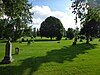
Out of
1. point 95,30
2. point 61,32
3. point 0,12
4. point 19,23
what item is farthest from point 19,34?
point 0,12

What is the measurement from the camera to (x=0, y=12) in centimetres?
2456

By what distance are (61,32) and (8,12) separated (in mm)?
75265

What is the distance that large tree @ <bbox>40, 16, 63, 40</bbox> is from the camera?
98.4m

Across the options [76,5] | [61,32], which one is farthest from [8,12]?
[61,32]

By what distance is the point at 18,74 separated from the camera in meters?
18.4

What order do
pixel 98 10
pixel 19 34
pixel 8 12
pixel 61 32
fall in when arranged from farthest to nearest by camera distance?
1. pixel 61 32
2. pixel 19 34
3. pixel 8 12
4. pixel 98 10

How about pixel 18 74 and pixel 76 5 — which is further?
pixel 76 5

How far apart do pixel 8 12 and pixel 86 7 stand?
8.73 m

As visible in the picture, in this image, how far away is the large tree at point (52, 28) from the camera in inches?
3874

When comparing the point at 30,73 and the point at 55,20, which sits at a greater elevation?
the point at 55,20

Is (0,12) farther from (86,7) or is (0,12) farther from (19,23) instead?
(19,23)

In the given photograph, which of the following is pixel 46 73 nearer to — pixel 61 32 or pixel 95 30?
pixel 95 30

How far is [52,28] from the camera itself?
101000 millimetres

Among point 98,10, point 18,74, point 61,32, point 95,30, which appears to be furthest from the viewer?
point 61,32
